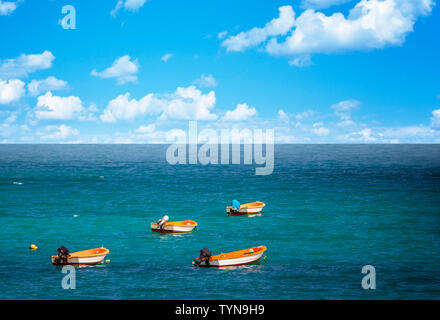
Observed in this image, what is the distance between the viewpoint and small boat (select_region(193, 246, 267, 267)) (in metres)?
49.2

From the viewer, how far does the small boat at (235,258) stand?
162 feet

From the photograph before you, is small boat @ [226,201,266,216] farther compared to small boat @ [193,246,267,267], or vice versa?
small boat @ [226,201,266,216]

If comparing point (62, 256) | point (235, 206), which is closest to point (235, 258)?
point (62, 256)

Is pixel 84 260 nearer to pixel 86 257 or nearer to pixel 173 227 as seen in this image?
pixel 86 257

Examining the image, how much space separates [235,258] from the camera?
4969 cm

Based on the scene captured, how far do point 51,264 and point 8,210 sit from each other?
1668 inches

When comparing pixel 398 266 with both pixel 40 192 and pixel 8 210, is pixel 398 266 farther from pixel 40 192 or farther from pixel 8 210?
pixel 40 192

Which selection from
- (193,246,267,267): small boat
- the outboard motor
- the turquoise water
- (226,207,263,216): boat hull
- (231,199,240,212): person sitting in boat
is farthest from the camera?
(226,207,263,216): boat hull

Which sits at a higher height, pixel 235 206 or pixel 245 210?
pixel 235 206

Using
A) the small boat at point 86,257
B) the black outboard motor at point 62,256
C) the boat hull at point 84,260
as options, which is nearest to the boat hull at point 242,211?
the small boat at point 86,257

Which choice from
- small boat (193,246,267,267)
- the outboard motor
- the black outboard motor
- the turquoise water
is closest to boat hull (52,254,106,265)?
the black outboard motor

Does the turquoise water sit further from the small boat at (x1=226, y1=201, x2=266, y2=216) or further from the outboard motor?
the small boat at (x1=226, y1=201, x2=266, y2=216)

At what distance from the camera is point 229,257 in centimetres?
4966
